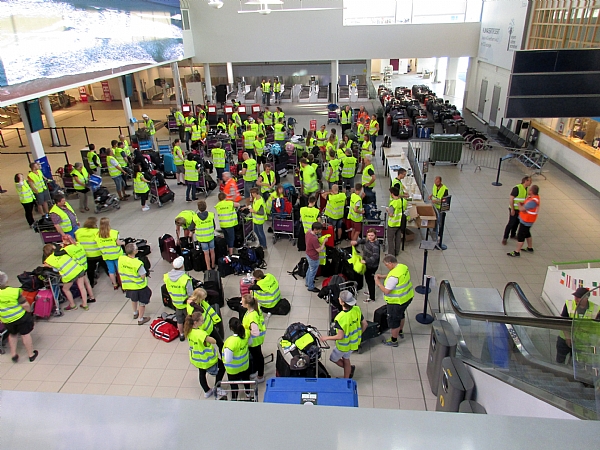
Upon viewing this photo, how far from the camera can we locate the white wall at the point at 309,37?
2577cm

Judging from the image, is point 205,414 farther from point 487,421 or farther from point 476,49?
point 476,49

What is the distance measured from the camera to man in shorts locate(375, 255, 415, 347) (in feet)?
21.6

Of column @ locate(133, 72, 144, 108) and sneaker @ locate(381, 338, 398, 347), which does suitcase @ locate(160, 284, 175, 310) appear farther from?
column @ locate(133, 72, 144, 108)

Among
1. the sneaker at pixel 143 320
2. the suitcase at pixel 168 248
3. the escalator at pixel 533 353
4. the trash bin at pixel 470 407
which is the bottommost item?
the sneaker at pixel 143 320

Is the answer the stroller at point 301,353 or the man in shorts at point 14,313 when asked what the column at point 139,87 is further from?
the stroller at point 301,353

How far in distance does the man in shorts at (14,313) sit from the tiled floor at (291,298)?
52cm

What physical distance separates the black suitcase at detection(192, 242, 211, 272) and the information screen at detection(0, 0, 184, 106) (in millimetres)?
6245

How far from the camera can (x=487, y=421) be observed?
0.93 m

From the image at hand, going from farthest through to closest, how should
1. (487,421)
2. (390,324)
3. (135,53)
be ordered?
(135,53) → (390,324) → (487,421)

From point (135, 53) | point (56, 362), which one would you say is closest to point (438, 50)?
point (135, 53)

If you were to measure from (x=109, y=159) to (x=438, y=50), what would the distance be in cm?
2116

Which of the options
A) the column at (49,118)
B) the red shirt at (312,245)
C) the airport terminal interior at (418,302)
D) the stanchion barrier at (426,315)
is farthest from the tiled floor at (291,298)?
the column at (49,118)

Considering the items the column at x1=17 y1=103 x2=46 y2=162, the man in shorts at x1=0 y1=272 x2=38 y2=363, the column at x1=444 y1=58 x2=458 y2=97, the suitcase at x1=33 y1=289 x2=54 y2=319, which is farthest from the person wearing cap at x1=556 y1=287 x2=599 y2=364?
the column at x1=444 y1=58 x2=458 y2=97

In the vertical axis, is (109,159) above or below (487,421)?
below
